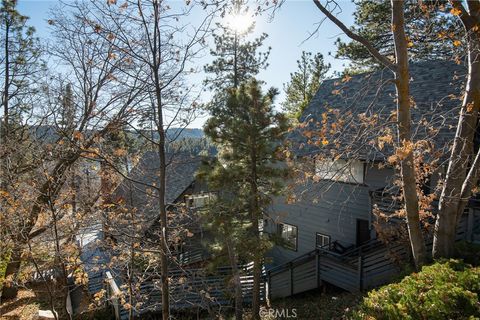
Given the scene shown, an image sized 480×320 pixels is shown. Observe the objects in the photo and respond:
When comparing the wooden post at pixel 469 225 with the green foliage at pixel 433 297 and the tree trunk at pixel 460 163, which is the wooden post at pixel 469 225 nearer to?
the tree trunk at pixel 460 163

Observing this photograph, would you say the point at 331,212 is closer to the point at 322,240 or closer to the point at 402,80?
the point at 322,240

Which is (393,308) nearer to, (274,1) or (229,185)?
(274,1)

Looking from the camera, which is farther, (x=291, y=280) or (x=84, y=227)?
(x=291, y=280)

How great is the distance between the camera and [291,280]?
45.6 feet

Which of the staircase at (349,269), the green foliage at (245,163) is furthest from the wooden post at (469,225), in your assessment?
the green foliage at (245,163)

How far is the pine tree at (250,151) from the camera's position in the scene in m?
11.2

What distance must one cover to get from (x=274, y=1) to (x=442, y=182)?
5370mm

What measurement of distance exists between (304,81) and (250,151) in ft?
77.1

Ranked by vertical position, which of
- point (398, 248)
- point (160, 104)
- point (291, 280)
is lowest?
point (291, 280)

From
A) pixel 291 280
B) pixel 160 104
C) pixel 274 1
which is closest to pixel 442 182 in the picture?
pixel 274 1

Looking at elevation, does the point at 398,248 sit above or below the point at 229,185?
below

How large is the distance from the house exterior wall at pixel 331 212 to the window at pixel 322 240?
164 millimetres

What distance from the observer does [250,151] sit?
11234 millimetres

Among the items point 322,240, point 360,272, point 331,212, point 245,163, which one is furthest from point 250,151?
Answer: point 322,240
